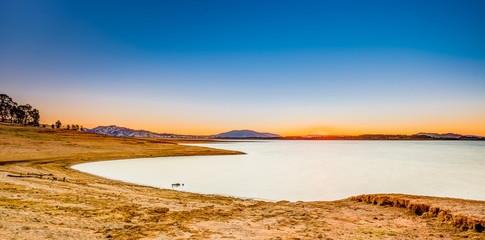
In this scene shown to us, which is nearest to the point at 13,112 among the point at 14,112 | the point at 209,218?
the point at 14,112

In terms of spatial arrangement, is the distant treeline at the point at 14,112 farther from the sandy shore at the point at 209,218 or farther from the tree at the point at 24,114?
the sandy shore at the point at 209,218

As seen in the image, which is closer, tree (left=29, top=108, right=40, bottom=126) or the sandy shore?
the sandy shore

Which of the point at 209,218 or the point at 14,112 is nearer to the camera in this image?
the point at 209,218

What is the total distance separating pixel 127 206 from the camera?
27.6 ft

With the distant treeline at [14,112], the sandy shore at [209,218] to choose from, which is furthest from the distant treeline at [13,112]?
the sandy shore at [209,218]

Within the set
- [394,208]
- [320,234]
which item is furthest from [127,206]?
[394,208]

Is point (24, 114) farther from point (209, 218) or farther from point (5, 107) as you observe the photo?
point (209, 218)

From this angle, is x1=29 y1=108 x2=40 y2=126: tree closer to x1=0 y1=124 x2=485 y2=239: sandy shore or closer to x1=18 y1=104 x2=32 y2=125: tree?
x1=18 y1=104 x2=32 y2=125: tree

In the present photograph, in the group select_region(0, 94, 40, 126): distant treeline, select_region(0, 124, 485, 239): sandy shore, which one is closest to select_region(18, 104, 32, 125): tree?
select_region(0, 94, 40, 126): distant treeline

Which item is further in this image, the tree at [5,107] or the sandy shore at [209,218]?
the tree at [5,107]

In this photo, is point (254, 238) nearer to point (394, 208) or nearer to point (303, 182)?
point (394, 208)

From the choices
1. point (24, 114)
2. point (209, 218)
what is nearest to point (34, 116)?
point (24, 114)

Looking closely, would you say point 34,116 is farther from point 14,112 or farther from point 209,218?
point 209,218

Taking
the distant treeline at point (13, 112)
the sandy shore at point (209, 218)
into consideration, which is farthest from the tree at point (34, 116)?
the sandy shore at point (209, 218)
